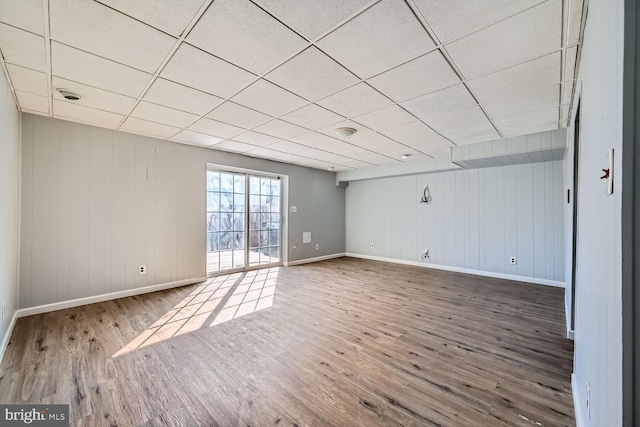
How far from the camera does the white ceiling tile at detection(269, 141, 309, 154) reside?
14.7 ft

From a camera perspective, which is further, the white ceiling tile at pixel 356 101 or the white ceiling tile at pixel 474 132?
the white ceiling tile at pixel 474 132

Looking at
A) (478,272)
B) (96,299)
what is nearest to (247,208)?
(96,299)

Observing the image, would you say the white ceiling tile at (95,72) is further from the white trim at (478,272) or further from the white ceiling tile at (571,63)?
the white trim at (478,272)

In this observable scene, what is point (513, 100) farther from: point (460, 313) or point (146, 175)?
point (146, 175)

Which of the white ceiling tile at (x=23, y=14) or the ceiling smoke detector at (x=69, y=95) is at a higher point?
the white ceiling tile at (x=23, y=14)

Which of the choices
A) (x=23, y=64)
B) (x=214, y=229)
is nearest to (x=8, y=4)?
(x=23, y=64)

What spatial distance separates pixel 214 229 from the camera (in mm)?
5098

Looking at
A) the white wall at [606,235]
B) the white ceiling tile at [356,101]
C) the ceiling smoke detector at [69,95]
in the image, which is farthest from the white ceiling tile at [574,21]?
the ceiling smoke detector at [69,95]

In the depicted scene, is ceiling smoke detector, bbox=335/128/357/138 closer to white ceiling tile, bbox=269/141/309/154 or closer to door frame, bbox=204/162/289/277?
white ceiling tile, bbox=269/141/309/154

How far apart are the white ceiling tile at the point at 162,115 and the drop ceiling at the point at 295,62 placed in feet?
0.08

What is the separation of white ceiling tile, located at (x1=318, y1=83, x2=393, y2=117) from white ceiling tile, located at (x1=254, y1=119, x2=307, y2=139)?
78 cm

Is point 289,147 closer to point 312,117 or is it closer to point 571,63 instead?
point 312,117

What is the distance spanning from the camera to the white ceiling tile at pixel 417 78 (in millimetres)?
2121

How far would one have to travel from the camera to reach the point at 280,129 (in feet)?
12.3
